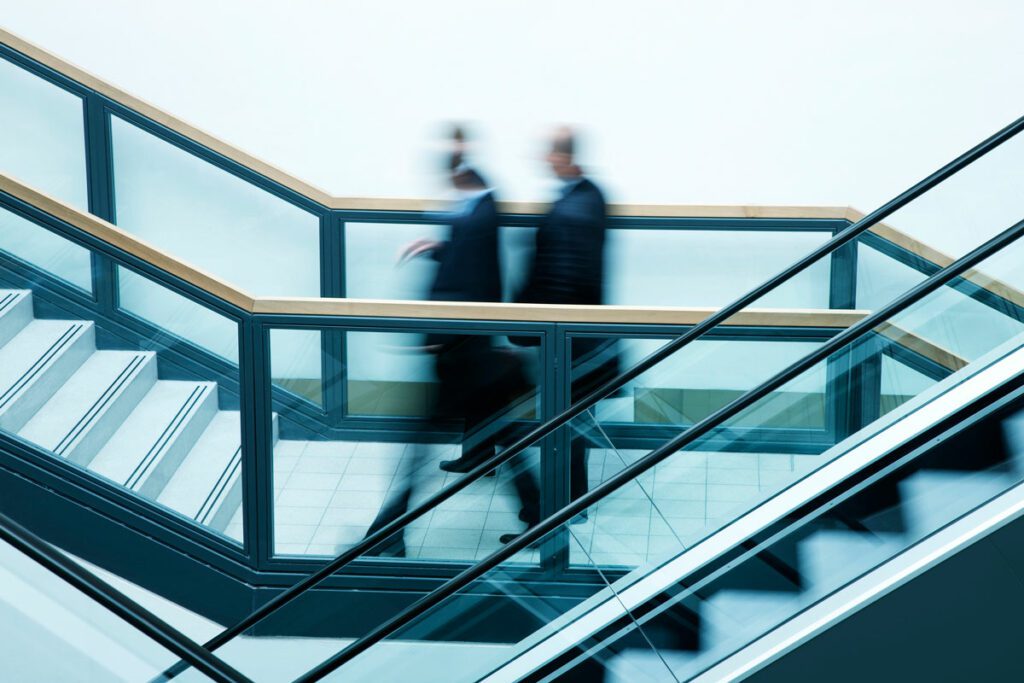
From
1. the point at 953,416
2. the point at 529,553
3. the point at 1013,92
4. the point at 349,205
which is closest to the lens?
the point at 953,416

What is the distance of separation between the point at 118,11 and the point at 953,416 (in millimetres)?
4682

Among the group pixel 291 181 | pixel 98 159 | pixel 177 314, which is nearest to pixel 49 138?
pixel 98 159

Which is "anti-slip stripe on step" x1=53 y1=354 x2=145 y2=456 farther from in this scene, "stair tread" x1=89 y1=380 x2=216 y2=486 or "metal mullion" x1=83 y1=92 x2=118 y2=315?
"metal mullion" x1=83 y1=92 x2=118 y2=315

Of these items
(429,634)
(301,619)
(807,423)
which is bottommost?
(301,619)

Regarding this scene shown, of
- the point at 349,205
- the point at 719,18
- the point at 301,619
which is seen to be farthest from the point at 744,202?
the point at 301,619

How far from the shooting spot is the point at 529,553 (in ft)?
10.5

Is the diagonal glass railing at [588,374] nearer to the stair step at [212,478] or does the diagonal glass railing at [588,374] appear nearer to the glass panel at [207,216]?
the stair step at [212,478]

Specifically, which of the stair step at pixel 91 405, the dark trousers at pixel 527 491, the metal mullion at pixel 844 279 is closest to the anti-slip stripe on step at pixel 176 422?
the stair step at pixel 91 405

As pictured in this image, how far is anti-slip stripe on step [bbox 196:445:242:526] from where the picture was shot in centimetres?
412

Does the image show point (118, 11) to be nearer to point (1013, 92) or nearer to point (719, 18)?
point (719, 18)

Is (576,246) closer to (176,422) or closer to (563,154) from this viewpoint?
(563,154)

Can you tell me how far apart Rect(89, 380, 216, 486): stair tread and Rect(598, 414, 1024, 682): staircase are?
1780 mm

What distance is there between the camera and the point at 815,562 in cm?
281

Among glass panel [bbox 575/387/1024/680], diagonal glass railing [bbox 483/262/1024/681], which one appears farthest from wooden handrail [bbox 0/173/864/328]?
glass panel [bbox 575/387/1024/680]
